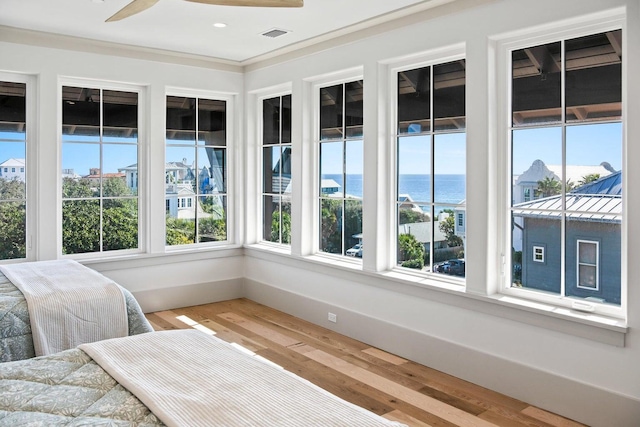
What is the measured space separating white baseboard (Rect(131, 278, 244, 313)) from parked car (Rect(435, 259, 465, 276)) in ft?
8.62

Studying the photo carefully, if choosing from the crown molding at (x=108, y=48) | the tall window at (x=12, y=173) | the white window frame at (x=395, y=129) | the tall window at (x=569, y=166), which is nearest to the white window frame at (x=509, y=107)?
the tall window at (x=569, y=166)

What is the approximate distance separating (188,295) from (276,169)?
1.58 metres

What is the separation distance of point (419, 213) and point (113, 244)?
2.95 meters

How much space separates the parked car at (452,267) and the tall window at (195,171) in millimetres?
2745

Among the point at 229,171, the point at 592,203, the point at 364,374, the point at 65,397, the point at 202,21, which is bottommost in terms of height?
the point at 364,374

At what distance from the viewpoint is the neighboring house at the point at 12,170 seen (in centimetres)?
450

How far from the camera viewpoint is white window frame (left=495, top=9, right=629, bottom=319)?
2822 millimetres

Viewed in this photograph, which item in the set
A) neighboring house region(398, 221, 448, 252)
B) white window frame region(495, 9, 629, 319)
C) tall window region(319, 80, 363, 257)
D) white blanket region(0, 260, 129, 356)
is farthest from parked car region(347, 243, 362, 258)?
white blanket region(0, 260, 129, 356)

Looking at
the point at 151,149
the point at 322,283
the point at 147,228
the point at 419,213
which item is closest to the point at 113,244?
the point at 147,228

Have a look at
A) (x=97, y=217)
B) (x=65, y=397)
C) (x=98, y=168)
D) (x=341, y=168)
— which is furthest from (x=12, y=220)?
(x=65, y=397)

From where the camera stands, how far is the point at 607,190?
9.55 feet

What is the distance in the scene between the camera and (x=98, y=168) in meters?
4.96

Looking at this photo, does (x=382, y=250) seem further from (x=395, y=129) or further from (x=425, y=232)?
(x=395, y=129)

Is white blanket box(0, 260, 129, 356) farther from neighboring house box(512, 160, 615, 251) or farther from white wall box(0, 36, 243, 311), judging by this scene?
neighboring house box(512, 160, 615, 251)
